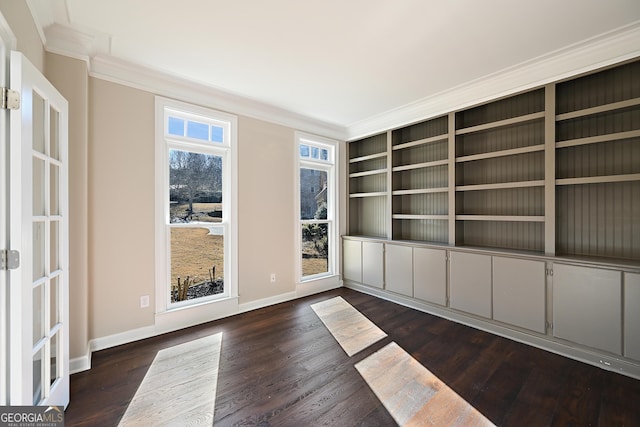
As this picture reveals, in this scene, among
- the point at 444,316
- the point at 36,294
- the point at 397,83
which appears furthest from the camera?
the point at 444,316

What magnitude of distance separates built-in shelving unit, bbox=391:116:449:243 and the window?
2.44 m

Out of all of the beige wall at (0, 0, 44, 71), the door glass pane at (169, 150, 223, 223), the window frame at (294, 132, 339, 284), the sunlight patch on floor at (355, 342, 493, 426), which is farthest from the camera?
the window frame at (294, 132, 339, 284)

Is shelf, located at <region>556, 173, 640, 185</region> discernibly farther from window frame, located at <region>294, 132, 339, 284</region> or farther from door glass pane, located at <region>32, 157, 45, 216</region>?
door glass pane, located at <region>32, 157, 45, 216</region>

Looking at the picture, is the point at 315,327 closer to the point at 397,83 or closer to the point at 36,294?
the point at 36,294

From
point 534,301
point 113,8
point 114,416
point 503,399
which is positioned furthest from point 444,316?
point 113,8

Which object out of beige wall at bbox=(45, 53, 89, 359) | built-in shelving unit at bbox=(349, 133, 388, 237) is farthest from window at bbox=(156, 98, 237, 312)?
built-in shelving unit at bbox=(349, 133, 388, 237)

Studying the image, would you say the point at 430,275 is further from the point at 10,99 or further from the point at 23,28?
the point at 23,28

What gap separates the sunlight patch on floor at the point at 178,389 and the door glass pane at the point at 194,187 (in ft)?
4.68

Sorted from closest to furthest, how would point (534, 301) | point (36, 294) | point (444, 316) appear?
point (36, 294) < point (534, 301) < point (444, 316)

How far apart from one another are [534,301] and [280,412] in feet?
8.52

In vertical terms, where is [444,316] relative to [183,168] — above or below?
below

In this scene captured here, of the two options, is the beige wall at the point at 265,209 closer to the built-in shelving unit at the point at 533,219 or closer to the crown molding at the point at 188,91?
the crown molding at the point at 188,91

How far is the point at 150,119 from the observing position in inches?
112

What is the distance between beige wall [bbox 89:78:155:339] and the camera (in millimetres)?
2559
